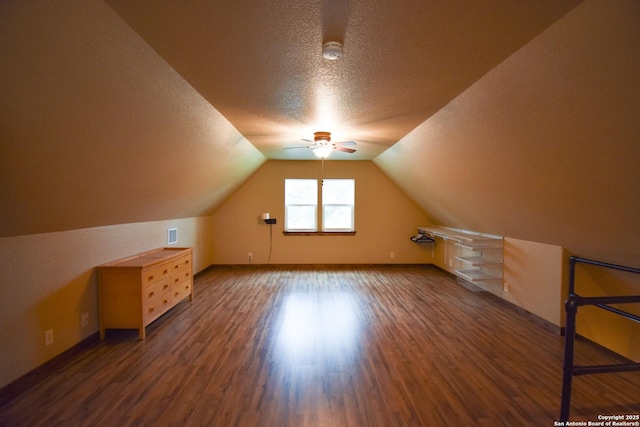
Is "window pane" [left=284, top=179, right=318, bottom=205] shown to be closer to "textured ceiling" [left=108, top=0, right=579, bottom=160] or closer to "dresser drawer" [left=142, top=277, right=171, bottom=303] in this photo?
"dresser drawer" [left=142, top=277, right=171, bottom=303]

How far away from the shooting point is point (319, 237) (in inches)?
262

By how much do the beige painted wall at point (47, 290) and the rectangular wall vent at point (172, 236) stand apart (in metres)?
1.16

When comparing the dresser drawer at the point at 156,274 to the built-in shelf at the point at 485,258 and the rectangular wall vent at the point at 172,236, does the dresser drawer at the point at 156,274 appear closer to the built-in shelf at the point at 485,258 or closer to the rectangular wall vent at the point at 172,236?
the rectangular wall vent at the point at 172,236

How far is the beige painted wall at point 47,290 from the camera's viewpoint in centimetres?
214

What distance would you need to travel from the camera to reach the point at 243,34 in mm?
1704

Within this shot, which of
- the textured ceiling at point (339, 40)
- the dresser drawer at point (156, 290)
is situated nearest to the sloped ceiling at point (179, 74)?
the textured ceiling at point (339, 40)

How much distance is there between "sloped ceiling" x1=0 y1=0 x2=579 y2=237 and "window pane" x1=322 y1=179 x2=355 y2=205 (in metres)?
3.50

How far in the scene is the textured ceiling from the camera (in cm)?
147

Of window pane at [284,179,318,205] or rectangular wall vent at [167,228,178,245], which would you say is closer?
rectangular wall vent at [167,228,178,245]

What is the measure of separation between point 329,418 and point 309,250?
4.78 m

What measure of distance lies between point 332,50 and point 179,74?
1.25 meters

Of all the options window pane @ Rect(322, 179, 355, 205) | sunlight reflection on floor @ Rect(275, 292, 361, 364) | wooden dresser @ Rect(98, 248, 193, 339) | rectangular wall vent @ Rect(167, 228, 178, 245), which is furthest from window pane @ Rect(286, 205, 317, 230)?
wooden dresser @ Rect(98, 248, 193, 339)

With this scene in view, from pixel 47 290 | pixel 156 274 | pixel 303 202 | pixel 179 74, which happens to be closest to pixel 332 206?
pixel 303 202

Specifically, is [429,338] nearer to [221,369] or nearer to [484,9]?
[221,369]
